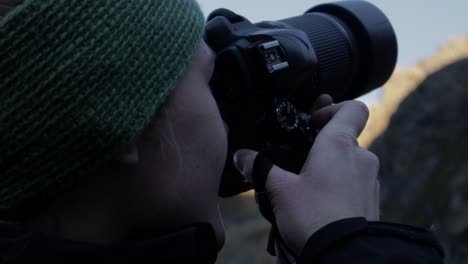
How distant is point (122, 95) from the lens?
3.02ft

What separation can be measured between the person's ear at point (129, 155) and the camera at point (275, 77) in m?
0.26

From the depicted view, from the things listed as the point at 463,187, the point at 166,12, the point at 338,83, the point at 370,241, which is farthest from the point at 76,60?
the point at 463,187

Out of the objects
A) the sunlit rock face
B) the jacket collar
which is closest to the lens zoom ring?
the jacket collar

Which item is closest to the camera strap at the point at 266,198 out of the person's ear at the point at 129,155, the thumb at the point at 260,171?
the thumb at the point at 260,171

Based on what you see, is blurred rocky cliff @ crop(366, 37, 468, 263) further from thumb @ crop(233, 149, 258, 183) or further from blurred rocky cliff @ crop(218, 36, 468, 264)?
thumb @ crop(233, 149, 258, 183)

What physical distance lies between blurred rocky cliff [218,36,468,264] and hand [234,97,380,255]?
3.03 metres

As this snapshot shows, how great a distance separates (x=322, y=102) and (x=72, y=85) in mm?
624

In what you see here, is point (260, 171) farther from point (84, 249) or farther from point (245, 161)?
point (84, 249)

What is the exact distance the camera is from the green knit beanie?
0.87m

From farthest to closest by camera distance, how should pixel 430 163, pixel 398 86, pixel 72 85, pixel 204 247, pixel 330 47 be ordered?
pixel 398 86 < pixel 430 163 < pixel 330 47 < pixel 204 247 < pixel 72 85

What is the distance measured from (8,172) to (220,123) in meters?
0.37

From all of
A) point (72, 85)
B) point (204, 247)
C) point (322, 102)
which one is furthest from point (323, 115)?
point (72, 85)

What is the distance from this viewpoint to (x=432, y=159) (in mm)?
5172

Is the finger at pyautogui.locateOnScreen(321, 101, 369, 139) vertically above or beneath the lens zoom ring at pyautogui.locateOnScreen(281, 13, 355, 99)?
beneath
